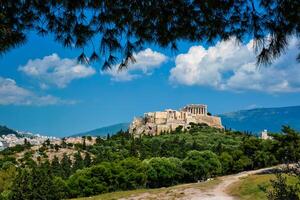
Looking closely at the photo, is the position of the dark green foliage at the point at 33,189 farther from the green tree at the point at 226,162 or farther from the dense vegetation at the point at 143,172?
the green tree at the point at 226,162

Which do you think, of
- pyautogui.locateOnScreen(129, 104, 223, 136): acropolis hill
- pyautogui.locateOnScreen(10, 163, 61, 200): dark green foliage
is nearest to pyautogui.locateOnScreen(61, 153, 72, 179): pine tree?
pyautogui.locateOnScreen(10, 163, 61, 200): dark green foliage

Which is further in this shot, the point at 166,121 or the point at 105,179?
the point at 166,121

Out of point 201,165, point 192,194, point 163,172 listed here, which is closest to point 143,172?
point 163,172

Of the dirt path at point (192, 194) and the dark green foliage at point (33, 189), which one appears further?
the dark green foliage at point (33, 189)

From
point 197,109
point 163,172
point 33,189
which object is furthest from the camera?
point 197,109

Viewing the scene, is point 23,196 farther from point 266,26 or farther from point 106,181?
point 266,26

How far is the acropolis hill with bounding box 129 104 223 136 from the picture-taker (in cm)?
15100

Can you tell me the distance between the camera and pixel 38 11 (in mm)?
8344

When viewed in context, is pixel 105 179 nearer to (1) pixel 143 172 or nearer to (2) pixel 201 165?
(1) pixel 143 172

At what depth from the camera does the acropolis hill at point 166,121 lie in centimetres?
15100

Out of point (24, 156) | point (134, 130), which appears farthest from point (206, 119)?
point (24, 156)

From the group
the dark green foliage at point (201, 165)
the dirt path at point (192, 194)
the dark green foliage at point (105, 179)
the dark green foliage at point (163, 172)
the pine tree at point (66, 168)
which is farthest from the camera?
the pine tree at point (66, 168)

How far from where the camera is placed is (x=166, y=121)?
157375 mm

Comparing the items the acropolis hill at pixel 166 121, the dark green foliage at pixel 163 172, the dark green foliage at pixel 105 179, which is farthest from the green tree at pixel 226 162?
the acropolis hill at pixel 166 121
